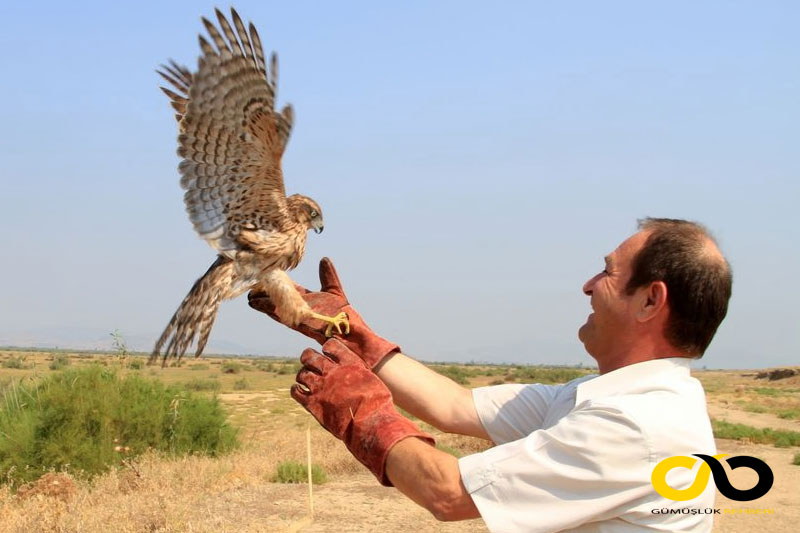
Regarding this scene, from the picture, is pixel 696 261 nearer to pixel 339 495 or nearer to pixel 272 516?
pixel 272 516

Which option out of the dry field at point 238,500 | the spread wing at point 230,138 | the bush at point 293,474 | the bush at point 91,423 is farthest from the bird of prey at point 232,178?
the bush at point 91,423

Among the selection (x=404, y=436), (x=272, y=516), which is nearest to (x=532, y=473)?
(x=404, y=436)

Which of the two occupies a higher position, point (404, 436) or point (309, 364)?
point (309, 364)

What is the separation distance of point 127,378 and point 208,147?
27.9 feet

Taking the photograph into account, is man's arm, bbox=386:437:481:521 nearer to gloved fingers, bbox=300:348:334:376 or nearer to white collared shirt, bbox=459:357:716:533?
white collared shirt, bbox=459:357:716:533

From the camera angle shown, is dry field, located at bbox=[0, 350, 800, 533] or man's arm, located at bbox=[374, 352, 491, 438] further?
dry field, located at bbox=[0, 350, 800, 533]

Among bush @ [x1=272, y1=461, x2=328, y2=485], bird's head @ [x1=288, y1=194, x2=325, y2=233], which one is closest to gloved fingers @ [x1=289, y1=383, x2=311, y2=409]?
bird's head @ [x1=288, y1=194, x2=325, y2=233]

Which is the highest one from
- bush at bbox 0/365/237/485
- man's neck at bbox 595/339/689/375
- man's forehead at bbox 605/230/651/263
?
man's forehead at bbox 605/230/651/263

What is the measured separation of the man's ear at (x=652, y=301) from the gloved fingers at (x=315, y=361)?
964 millimetres

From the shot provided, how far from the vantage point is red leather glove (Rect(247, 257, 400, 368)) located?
10.1 ft

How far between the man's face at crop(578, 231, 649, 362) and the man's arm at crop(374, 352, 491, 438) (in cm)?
62

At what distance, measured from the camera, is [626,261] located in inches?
91.7

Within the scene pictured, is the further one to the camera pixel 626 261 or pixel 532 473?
pixel 626 261

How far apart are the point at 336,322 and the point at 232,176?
1.60 m
